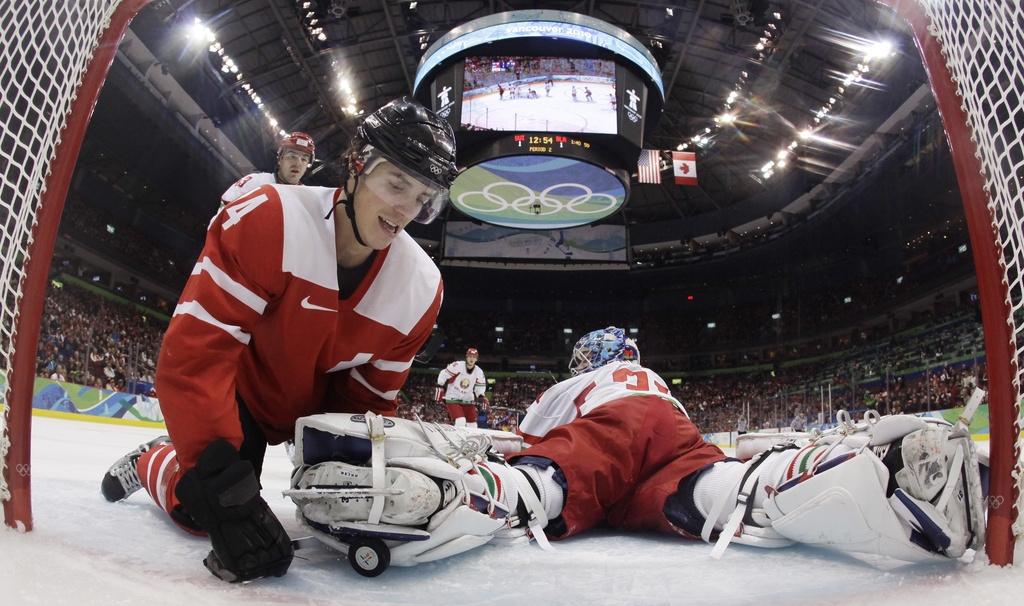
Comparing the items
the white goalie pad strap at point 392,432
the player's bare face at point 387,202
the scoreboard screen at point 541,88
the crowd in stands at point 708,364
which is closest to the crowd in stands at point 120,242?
the crowd in stands at point 708,364

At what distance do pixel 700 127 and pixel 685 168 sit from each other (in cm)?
304

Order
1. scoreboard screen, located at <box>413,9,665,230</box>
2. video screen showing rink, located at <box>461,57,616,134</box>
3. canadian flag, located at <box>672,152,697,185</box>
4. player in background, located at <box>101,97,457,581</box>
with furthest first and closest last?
canadian flag, located at <box>672,152,697,185</box>, video screen showing rink, located at <box>461,57,616,134</box>, scoreboard screen, located at <box>413,9,665,230</box>, player in background, located at <box>101,97,457,581</box>

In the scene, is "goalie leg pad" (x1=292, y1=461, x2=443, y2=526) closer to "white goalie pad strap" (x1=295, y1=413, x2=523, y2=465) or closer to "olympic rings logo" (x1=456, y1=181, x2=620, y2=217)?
"white goalie pad strap" (x1=295, y1=413, x2=523, y2=465)

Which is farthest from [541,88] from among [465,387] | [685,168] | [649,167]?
[685,168]

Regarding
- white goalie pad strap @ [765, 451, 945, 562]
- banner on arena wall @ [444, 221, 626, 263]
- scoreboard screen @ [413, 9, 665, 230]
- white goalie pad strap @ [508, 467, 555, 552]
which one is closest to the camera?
white goalie pad strap @ [765, 451, 945, 562]

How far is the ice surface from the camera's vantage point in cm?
95

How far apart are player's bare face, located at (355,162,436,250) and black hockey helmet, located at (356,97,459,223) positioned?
0.03 m

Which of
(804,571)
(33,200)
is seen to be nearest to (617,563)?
(804,571)

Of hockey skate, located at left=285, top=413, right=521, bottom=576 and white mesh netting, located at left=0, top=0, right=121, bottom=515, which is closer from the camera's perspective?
hockey skate, located at left=285, top=413, right=521, bottom=576

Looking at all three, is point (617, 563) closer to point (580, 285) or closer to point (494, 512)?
point (494, 512)

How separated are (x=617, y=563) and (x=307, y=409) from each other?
0.80m

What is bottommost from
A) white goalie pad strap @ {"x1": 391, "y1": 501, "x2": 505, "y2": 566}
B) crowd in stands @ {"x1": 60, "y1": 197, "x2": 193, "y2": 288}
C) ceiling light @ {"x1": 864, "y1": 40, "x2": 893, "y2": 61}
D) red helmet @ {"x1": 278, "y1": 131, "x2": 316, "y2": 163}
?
white goalie pad strap @ {"x1": 391, "y1": 501, "x2": 505, "y2": 566}

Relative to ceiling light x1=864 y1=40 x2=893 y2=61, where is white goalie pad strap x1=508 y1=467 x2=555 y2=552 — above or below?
below

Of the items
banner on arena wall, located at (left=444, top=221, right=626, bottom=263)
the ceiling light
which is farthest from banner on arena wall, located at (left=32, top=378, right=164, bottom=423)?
the ceiling light
